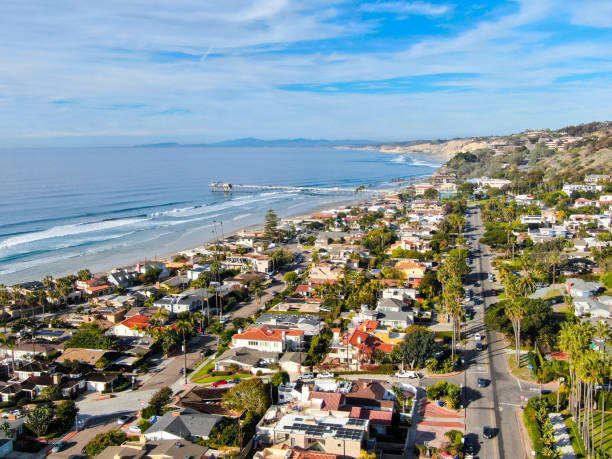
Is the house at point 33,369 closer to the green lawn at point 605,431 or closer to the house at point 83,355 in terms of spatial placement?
the house at point 83,355

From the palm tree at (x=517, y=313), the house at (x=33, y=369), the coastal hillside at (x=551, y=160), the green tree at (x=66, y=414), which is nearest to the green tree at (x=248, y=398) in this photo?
the green tree at (x=66, y=414)

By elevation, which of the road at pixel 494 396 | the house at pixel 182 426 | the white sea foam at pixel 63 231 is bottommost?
the road at pixel 494 396

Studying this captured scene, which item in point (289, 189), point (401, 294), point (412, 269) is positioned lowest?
point (401, 294)

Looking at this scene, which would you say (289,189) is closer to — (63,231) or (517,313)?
(63,231)

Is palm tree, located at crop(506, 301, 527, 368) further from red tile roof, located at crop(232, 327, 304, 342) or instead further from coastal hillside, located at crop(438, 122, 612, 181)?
coastal hillside, located at crop(438, 122, 612, 181)

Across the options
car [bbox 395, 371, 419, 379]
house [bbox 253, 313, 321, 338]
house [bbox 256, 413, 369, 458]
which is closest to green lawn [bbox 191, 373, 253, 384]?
house [bbox 253, 313, 321, 338]

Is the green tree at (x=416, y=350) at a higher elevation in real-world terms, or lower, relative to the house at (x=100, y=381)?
higher

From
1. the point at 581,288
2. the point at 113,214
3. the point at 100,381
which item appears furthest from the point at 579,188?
Answer: the point at 100,381

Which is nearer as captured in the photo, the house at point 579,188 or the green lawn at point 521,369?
the green lawn at point 521,369
